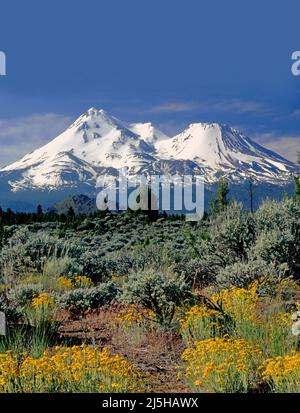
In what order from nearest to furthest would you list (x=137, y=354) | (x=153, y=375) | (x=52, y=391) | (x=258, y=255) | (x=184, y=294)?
1. (x=52, y=391)
2. (x=153, y=375)
3. (x=137, y=354)
4. (x=184, y=294)
5. (x=258, y=255)

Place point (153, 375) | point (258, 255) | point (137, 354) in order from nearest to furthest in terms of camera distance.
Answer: point (153, 375)
point (137, 354)
point (258, 255)

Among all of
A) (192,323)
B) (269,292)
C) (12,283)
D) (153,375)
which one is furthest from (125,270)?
(153,375)

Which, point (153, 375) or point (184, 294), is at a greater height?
point (184, 294)

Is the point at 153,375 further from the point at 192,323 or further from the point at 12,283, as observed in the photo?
the point at 12,283

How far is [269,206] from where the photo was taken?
14398mm

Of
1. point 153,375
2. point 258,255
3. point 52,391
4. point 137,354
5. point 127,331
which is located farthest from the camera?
point 258,255

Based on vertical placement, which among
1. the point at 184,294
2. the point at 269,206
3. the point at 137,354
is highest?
the point at 269,206

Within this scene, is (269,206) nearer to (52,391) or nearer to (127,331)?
(127,331)

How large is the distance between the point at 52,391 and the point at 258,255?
7.26 m

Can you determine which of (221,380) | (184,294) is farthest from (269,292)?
(221,380)

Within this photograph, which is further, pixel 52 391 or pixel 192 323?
pixel 192 323

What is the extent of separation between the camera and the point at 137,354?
24.1 feet
